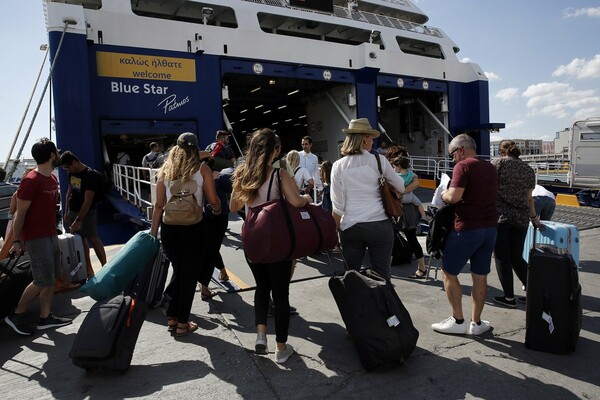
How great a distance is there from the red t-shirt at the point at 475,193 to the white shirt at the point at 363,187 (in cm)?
45

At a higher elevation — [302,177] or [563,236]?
[302,177]

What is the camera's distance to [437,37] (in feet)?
59.4

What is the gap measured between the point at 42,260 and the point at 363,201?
9.01 ft

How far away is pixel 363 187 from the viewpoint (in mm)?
3104

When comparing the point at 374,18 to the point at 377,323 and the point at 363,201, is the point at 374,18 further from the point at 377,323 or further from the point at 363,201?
the point at 377,323

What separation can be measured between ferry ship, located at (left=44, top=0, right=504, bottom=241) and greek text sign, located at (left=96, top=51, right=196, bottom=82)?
3cm

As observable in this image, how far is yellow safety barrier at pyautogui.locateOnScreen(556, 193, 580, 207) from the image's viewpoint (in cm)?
1089

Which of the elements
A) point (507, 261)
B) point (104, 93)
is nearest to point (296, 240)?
point (507, 261)

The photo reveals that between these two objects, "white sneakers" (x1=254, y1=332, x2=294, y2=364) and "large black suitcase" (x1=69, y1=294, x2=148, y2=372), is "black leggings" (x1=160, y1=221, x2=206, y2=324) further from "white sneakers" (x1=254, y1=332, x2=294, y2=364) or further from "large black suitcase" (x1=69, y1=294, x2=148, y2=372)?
"white sneakers" (x1=254, y1=332, x2=294, y2=364)

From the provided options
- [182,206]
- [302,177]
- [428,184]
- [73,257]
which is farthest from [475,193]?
[428,184]

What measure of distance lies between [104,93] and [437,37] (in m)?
13.7

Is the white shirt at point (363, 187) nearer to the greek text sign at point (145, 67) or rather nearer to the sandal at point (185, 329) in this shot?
the sandal at point (185, 329)

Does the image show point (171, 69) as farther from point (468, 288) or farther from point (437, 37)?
point (437, 37)

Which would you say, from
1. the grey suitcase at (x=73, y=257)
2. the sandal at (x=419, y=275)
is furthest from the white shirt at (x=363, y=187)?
the grey suitcase at (x=73, y=257)
